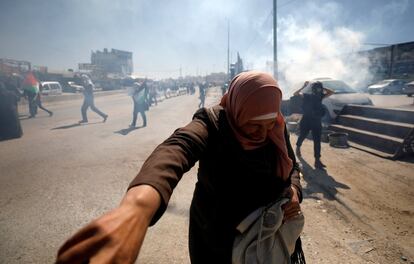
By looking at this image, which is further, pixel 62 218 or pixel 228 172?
pixel 62 218

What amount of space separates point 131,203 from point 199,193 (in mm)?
754

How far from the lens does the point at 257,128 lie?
1394 millimetres

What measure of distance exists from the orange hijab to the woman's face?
0.08ft

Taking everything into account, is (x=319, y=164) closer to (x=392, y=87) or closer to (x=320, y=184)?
(x=320, y=184)

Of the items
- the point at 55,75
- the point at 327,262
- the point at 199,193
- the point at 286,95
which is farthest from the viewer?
the point at 55,75

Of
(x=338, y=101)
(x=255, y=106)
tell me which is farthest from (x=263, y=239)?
(x=338, y=101)

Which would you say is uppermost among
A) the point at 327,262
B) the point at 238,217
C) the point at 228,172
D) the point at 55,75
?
the point at 55,75

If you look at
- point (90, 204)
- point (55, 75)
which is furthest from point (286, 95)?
point (55, 75)

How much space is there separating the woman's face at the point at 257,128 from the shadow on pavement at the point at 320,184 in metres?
3.27

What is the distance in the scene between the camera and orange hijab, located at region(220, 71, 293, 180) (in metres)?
1.37

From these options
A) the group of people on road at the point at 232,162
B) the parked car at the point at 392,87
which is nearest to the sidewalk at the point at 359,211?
the group of people on road at the point at 232,162

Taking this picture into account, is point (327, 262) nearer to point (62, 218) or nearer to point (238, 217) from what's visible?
point (238, 217)

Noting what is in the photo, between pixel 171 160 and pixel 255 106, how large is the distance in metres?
0.55

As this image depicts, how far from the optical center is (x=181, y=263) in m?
2.75
